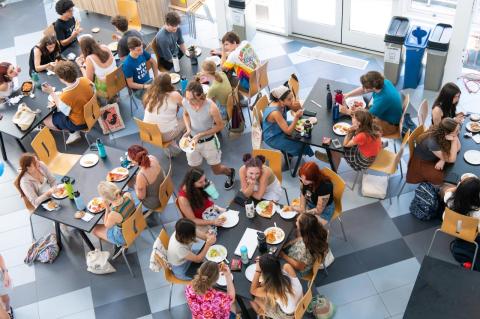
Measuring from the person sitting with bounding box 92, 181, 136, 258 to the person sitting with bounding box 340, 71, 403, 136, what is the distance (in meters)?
3.13

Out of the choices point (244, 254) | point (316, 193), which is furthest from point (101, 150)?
point (316, 193)

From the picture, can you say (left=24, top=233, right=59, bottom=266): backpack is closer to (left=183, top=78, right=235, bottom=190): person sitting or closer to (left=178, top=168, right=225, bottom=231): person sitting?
(left=178, top=168, right=225, bottom=231): person sitting

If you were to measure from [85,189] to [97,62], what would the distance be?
2622 mm

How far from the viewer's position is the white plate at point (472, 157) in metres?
6.14

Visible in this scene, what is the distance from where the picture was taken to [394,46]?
28.0ft

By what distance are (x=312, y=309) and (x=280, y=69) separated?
17.0 ft

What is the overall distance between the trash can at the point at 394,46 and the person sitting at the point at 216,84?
9.69 ft

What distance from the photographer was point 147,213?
666 centimetres

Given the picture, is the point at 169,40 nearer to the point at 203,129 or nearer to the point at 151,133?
the point at 151,133

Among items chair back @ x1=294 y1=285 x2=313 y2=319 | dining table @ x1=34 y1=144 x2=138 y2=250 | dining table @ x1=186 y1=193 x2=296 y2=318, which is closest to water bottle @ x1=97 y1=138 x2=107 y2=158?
dining table @ x1=34 y1=144 x2=138 y2=250

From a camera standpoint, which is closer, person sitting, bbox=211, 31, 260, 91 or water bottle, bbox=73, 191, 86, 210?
water bottle, bbox=73, 191, 86, 210

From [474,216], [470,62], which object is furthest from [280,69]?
[474,216]

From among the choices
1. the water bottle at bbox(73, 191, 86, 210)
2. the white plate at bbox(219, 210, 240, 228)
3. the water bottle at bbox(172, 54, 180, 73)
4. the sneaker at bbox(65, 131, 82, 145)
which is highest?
the water bottle at bbox(172, 54, 180, 73)

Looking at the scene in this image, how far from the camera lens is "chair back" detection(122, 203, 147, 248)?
580cm
